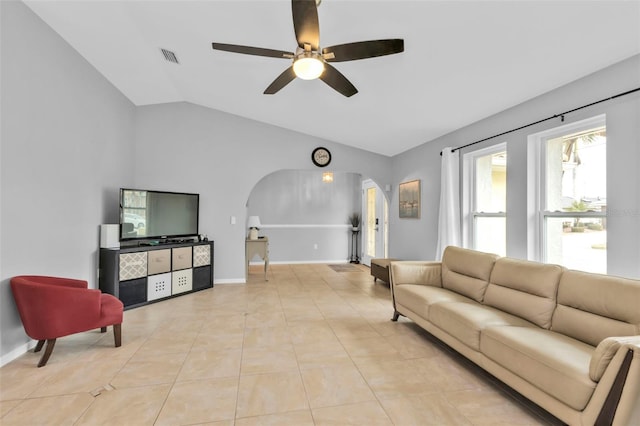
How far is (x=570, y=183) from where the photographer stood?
9.61ft

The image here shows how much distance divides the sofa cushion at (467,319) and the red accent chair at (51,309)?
2.98 m

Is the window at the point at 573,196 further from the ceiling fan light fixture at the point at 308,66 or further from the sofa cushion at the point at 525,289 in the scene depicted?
the ceiling fan light fixture at the point at 308,66

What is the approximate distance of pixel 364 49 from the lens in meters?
2.08

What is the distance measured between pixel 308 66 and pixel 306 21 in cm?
30

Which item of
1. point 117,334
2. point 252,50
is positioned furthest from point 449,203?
point 117,334

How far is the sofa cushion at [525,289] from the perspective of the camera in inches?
94.4

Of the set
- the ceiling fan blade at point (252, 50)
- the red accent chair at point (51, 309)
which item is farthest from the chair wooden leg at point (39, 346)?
the ceiling fan blade at point (252, 50)

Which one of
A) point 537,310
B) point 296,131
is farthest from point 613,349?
point 296,131

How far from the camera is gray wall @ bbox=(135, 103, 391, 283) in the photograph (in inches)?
204

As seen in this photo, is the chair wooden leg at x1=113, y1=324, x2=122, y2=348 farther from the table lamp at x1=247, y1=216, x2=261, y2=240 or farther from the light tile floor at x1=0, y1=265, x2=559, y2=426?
the table lamp at x1=247, y1=216, x2=261, y2=240

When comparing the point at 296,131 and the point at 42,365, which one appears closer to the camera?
the point at 42,365

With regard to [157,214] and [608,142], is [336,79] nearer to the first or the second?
[608,142]

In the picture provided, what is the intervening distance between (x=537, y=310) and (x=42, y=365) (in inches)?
154

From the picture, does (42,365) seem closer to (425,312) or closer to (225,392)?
(225,392)
